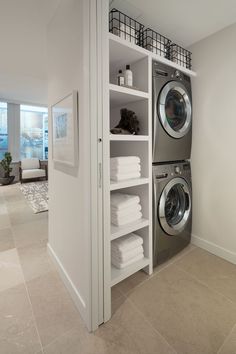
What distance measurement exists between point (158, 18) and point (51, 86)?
1.10 meters

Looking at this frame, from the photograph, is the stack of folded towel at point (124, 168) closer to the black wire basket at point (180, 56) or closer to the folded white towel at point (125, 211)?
the folded white towel at point (125, 211)

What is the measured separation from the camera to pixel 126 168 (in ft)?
5.03

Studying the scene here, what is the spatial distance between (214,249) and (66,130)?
75.8 inches

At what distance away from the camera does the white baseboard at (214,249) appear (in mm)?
1930

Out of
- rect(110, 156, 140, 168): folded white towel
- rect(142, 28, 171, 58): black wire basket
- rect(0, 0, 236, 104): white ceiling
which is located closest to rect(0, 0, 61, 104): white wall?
rect(0, 0, 236, 104): white ceiling

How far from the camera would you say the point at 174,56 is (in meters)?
1.92

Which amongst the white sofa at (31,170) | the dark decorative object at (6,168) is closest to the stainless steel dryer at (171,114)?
the white sofa at (31,170)

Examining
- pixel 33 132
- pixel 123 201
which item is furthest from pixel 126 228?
pixel 33 132

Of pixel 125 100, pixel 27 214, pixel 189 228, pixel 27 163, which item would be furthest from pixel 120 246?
pixel 27 163

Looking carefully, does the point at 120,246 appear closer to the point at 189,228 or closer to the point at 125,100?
the point at 189,228

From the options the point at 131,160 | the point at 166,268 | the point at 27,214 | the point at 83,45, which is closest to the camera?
the point at 83,45

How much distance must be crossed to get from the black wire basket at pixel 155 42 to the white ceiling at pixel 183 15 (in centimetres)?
5

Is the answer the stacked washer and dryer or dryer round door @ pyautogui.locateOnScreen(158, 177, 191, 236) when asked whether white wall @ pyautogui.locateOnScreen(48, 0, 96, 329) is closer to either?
the stacked washer and dryer

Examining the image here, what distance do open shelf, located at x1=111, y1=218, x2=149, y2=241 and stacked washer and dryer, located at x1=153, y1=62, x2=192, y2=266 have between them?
142 millimetres
